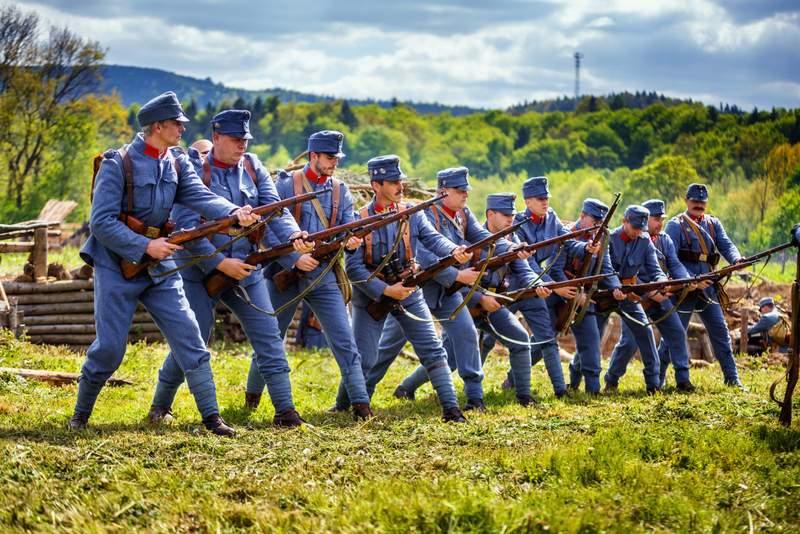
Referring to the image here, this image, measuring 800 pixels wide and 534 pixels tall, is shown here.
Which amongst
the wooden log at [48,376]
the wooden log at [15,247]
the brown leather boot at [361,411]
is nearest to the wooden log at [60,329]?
the wooden log at [15,247]

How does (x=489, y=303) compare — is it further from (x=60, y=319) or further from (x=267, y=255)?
(x=60, y=319)

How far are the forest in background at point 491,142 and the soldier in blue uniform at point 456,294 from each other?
153 ft

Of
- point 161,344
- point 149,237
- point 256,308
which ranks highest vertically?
point 149,237

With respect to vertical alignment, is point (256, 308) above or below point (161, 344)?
above

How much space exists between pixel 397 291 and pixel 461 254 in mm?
750

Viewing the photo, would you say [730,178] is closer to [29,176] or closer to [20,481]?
[29,176]

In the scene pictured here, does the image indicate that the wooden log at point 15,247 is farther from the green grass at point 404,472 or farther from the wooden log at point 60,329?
the green grass at point 404,472

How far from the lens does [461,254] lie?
1111 centimetres

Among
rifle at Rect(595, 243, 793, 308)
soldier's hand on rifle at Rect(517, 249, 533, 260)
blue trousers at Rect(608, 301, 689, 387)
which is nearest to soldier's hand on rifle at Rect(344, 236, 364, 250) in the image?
soldier's hand on rifle at Rect(517, 249, 533, 260)

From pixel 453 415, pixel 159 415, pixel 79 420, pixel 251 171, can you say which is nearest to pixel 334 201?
pixel 251 171

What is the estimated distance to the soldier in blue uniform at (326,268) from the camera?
10.4 metres

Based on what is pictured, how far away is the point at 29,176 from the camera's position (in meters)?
61.4

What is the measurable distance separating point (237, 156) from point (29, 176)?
5443cm

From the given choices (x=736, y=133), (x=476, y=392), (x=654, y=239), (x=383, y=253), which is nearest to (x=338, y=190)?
(x=383, y=253)
